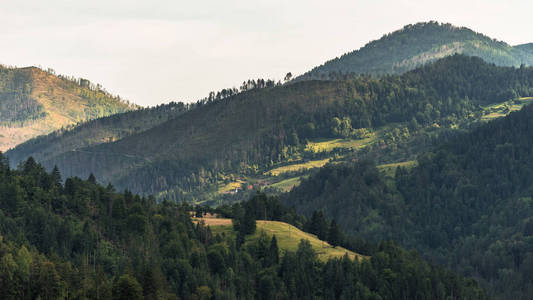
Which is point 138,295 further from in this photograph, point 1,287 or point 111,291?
point 1,287

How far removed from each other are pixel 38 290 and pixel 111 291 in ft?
60.2

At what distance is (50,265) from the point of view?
655 ft

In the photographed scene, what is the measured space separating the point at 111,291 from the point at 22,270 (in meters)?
24.1

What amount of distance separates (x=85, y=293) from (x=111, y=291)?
21.5 ft

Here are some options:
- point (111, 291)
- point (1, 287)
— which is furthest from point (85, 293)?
point (1, 287)

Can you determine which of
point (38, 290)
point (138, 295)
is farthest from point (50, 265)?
point (138, 295)

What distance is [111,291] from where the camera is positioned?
650ft

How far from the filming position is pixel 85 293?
7731 inches

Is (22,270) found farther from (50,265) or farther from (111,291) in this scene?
(111,291)

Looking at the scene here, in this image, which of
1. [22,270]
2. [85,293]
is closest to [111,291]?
[85,293]

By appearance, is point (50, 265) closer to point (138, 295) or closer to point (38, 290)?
point (38, 290)

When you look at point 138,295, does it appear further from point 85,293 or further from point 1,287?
point 1,287

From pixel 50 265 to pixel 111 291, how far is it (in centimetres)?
1748

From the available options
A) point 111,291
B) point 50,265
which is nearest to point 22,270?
point 50,265
